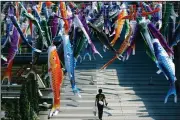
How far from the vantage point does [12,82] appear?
17844 millimetres

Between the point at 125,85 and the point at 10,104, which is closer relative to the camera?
the point at 10,104

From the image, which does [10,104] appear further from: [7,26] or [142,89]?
[142,89]

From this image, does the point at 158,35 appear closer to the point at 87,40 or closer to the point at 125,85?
the point at 87,40

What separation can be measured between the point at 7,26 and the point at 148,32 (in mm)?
4171

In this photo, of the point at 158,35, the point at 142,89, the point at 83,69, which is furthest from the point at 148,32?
the point at 83,69

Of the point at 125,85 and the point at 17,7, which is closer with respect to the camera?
the point at 17,7

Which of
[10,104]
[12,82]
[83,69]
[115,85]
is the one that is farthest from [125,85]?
[10,104]

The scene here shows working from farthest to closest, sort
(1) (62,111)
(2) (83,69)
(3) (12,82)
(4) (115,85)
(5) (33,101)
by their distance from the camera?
(2) (83,69) → (4) (115,85) → (3) (12,82) → (1) (62,111) → (5) (33,101)

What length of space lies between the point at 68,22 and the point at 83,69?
6.90 meters

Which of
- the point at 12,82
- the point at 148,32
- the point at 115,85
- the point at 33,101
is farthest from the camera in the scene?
the point at 115,85

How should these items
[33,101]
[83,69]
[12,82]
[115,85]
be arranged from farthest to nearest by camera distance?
1. [83,69]
2. [115,85]
3. [12,82]
4. [33,101]

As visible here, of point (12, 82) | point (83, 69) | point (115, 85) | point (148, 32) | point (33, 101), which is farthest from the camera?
point (83, 69)

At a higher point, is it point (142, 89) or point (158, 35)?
point (158, 35)

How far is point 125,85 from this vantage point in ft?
A: 62.1
